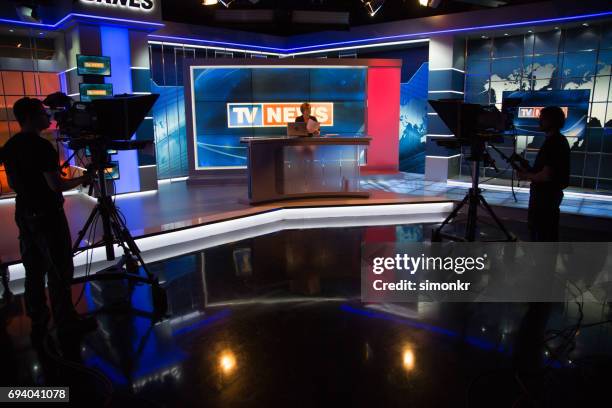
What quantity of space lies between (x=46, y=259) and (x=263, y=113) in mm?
5911

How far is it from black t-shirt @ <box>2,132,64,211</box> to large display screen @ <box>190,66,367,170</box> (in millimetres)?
5582

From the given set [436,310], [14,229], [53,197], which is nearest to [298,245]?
[436,310]

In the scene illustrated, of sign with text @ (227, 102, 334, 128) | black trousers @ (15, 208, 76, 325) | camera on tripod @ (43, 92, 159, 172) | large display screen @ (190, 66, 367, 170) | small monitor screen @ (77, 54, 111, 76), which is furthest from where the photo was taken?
sign with text @ (227, 102, 334, 128)

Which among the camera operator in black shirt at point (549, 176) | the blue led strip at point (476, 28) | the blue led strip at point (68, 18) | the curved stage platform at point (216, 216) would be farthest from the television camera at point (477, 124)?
the blue led strip at point (68, 18)

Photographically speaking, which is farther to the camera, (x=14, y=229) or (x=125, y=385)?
(x=14, y=229)

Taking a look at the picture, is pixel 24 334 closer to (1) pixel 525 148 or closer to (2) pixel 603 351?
(2) pixel 603 351

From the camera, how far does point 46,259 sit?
2.68m

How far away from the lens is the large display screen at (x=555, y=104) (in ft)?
25.9

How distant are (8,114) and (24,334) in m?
6.27

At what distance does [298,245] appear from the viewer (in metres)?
4.72

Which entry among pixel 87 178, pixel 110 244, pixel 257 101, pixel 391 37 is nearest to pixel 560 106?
pixel 391 37
